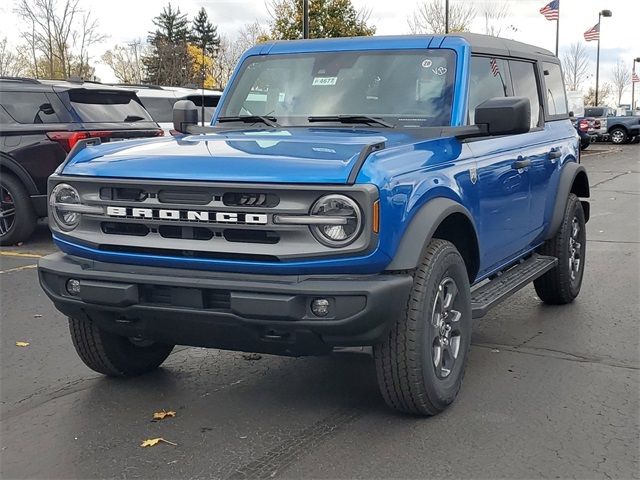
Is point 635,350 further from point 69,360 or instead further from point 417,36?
point 69,360

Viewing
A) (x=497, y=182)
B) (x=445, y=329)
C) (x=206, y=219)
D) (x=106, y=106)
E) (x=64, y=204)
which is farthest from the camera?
(x=106, y=106)

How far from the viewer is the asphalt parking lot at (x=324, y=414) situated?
346 centimetres

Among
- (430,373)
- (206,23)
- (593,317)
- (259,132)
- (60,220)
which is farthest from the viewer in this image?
(206,23)

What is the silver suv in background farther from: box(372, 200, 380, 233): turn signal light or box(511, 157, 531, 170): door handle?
box(372, 200, 380, 233): turn signal light

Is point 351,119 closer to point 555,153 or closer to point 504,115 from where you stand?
point 504,115

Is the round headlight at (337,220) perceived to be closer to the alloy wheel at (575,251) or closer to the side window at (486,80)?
the side window at (486,80)

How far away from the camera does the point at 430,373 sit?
12.4 ft

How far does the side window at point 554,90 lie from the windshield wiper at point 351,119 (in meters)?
2.24

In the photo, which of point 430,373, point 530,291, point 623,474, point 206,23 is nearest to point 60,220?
point 430,373

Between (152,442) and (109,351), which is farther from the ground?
(109,351)

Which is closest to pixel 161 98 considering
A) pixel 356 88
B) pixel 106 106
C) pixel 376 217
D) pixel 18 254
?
pixel 106 106

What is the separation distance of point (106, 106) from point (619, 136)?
111 feet

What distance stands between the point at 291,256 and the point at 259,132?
138 centimetres

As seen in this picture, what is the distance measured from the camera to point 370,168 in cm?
346
